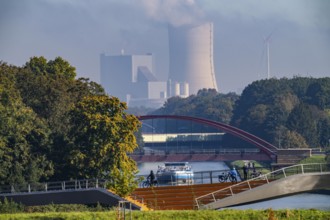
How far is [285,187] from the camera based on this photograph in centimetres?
6075

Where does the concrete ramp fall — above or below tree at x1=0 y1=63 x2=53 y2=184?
below

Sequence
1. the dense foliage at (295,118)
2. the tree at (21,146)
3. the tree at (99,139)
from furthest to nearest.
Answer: the dense foliage at (295,118) < the tree at (99,139) < the tree at (21,146)

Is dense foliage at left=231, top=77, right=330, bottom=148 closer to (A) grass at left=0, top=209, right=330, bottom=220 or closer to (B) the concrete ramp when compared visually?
(B) the concrete ramp

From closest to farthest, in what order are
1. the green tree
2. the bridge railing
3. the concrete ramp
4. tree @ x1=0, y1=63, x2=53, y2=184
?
the concrete ramp
the bridge railing
tree @ x1=0, y1=63, x2=53, y2=184
the green tree

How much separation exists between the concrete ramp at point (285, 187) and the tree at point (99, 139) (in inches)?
700

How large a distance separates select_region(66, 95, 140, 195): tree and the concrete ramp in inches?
700

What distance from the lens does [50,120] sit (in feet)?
302

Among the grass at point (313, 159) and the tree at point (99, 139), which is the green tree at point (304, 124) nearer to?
the grass at point (313, 159)

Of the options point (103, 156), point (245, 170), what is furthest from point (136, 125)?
point (245, 170)

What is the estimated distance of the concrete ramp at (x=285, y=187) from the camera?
198 ft

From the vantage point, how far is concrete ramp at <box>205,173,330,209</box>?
198ft

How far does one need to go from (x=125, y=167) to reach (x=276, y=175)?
16.2 meters

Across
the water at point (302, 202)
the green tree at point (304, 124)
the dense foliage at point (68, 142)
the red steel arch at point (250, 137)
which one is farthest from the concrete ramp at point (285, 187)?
the green tree at point (304, 124)

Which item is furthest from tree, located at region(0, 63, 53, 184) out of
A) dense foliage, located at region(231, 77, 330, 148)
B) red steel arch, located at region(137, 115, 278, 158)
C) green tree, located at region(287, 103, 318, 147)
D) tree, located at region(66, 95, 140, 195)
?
green tree, located at region(287, 103, 318, 147)
